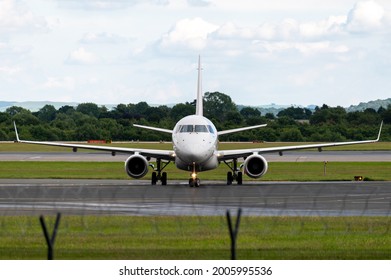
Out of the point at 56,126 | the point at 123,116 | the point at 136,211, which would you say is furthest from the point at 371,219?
the point at 123,116

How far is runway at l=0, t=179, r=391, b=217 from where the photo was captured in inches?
1325

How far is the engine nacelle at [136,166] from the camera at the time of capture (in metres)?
53.2

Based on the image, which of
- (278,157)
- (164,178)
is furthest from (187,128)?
(278,157)

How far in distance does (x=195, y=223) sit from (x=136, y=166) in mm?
24980

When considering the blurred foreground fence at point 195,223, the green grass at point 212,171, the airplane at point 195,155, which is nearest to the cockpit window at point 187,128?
the airplane at point 195,155

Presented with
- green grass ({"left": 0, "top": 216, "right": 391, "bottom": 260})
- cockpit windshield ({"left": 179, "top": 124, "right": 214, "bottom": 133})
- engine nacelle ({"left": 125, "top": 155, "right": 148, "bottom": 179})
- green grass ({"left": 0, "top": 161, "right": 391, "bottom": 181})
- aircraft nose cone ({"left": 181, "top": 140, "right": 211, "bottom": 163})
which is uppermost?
cockpit windshield ({"left": 179, "top": 124, "right": 214, "bottom": 133})

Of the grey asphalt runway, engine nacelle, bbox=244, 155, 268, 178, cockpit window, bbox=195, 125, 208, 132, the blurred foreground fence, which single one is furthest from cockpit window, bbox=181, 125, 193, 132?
the grey asphalt runway

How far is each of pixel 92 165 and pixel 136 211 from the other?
143ft

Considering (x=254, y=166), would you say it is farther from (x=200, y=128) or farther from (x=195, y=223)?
(x=195, y=223)

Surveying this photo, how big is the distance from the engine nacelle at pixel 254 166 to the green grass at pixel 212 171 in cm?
454

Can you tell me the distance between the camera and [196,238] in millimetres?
24938

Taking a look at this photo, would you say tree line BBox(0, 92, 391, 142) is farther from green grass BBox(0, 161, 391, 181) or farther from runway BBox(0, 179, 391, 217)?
runway BBox(0, 179, 391, 217)

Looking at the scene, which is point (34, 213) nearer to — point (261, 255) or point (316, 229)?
point (316, 229)

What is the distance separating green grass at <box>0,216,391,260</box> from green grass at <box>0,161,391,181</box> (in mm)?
28577
